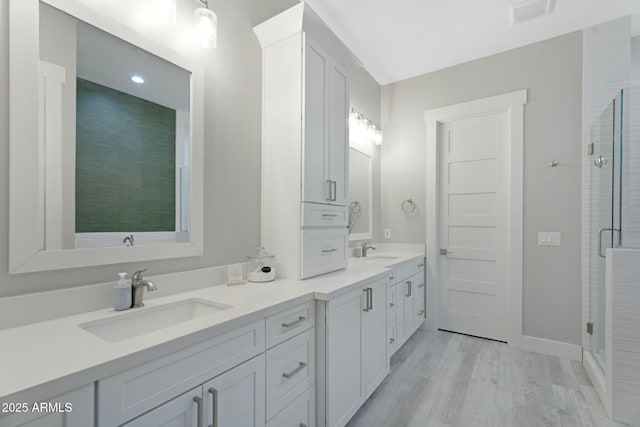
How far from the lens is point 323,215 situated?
6.31ft

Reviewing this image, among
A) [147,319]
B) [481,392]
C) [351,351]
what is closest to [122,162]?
[147,319]

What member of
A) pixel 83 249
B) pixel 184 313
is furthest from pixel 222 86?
pixel 184 313

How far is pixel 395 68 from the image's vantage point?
328 centimetres

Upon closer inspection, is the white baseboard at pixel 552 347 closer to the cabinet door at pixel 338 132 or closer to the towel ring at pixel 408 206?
the towel ring at pixel 408 206

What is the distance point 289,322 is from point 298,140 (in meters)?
1.02

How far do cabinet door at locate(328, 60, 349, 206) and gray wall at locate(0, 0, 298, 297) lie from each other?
19.2 inches

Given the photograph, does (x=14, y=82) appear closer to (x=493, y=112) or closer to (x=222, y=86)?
(x=222, y=86)

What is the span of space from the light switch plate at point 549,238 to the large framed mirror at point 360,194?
158cm

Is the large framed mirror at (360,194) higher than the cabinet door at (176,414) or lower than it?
higher

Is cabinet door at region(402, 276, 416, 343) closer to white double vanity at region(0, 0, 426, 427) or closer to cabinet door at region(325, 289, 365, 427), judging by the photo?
white double vanity at region(0, 0, 426, 427)

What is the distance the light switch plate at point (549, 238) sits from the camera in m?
2.65

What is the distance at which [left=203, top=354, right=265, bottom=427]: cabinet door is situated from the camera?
37.4 inches

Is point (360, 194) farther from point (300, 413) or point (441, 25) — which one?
point (300, 413)

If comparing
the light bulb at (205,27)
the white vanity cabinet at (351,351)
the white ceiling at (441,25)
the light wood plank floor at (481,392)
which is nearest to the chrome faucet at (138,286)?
the white vanity cabinet at (351,351)
